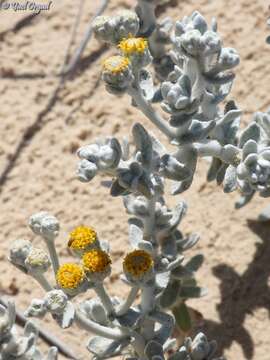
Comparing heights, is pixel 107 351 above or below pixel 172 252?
below

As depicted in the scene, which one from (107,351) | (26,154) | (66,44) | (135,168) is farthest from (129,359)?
(66,44)

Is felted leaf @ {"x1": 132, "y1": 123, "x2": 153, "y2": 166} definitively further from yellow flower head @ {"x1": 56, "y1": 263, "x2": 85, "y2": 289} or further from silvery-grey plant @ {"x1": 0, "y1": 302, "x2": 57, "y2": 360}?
silvery-grey plant @ {"x1": 0, "y1": 302, "x2": 57, "y2": 360}

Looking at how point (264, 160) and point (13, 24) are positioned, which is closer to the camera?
point (264, 160)

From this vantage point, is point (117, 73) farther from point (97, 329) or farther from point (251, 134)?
point (97, 329)

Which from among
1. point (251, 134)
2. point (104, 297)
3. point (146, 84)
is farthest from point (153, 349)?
point (146, 84)

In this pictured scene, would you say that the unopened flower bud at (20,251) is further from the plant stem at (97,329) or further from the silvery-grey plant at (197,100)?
the silvery-grey plant at (197,100)

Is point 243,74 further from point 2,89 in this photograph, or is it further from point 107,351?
point 107,351
